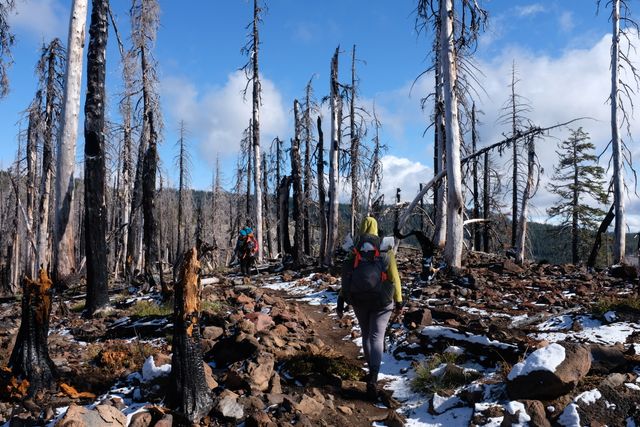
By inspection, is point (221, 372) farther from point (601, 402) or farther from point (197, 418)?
point (601, 402)

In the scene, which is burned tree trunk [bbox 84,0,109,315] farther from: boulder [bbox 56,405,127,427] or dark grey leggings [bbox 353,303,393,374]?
dark grey leggings [bbox 353,303,393,374]

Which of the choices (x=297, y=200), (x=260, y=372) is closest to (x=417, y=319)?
(x=260, y=372)

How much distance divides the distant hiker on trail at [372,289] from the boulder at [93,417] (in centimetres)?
249

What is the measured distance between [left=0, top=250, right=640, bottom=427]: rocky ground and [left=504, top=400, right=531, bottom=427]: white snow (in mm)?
12

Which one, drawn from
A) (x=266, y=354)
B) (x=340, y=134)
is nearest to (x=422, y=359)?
(x=266, y=354)

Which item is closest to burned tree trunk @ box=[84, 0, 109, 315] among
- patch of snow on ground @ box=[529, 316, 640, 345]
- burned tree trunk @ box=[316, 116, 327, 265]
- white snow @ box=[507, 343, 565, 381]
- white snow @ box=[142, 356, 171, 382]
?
white snow @ box=[142, 356, 171, 382]

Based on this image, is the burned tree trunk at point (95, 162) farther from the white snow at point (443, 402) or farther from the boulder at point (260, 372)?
the white snow at point (443, 402)

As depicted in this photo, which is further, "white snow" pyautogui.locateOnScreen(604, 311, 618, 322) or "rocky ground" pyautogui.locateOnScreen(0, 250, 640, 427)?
"white snow" pyautogui.locateOnScreen(604, 311, 618, 322)

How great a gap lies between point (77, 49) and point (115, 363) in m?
5.77

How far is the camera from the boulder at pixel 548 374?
378cm

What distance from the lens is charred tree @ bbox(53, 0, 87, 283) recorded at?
24.9 ft

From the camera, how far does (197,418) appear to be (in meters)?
3.72

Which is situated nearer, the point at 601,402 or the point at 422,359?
the point at 601,402

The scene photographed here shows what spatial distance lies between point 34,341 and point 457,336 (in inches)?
191
